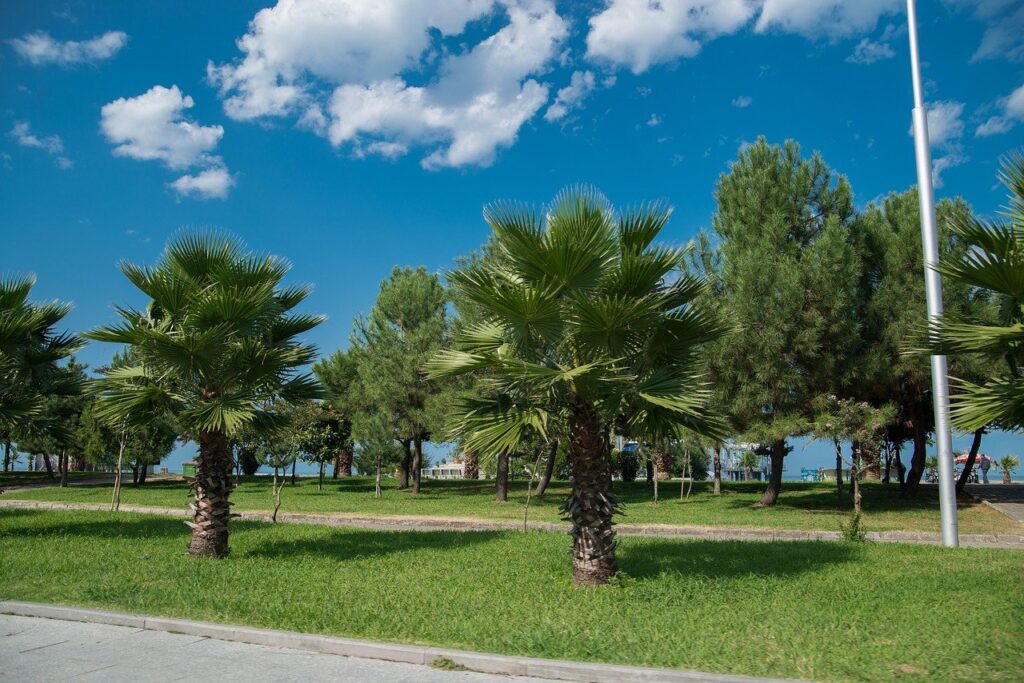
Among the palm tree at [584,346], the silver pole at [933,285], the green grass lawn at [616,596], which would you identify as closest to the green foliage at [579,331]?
the palm tree at [584,346]

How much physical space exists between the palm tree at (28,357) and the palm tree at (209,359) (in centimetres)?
331

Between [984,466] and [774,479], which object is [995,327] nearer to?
[774,479]

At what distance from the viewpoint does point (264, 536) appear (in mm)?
14461

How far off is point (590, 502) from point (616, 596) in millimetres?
1185

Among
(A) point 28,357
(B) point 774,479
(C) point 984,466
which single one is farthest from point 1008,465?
(A) point 28,357

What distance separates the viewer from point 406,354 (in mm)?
31578

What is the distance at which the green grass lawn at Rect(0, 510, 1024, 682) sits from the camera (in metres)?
6.40

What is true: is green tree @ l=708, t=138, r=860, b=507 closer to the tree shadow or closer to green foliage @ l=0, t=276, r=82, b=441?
the tree shadow

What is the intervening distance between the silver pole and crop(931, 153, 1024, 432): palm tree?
5.04 m

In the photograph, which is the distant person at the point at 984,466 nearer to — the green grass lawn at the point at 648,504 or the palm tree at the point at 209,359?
A: the green grass lawn at the point at 648,504

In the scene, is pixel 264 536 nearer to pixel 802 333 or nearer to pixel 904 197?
pixel 802 333

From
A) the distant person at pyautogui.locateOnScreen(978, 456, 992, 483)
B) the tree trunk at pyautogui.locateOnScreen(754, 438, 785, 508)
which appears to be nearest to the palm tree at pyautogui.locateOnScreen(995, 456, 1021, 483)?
the distant person at pyautogui.locateOnScreen(978, 456, 992, 483)

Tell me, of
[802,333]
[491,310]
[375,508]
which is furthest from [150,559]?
[802,333]

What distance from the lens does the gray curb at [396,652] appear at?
5.70 metres
